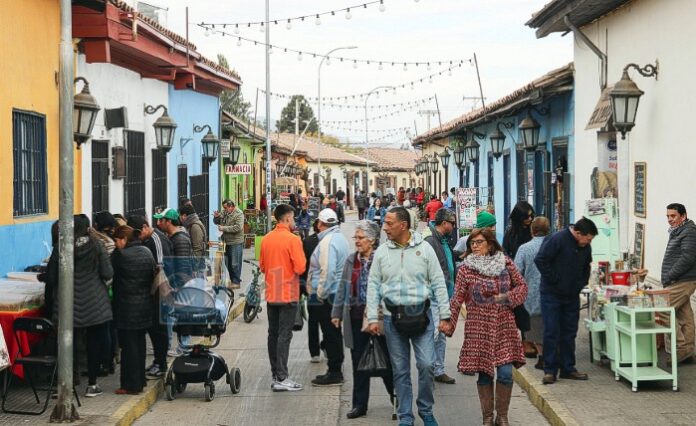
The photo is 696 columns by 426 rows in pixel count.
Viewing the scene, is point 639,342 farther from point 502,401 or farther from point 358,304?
point 358,304

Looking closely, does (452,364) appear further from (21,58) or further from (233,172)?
(233,172)

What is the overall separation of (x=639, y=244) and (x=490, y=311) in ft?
21.8

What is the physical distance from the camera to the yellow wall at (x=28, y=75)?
1215cm

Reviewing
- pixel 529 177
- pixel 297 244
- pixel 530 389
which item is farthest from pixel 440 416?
pixel 529 177

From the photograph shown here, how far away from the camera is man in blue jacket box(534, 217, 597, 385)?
34.8ft

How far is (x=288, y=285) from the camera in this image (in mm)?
10945

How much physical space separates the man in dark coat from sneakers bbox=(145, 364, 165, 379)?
5.25m

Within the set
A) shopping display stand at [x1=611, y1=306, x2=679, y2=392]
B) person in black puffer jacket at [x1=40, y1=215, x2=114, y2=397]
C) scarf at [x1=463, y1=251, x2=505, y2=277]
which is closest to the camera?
A: scarf at [x1=463, y1=251, x2=505, y2=277]

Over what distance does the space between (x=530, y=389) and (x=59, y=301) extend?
4.51 metres

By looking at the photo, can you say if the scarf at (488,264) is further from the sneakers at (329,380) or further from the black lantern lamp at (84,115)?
the black lantern lamp at (84,115)

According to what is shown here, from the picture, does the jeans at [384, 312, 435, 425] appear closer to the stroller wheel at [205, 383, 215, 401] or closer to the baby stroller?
the baby stroller

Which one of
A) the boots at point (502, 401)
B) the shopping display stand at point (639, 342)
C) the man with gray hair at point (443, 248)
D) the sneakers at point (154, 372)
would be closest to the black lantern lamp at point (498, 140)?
the man with gray hair at point (443, 248)

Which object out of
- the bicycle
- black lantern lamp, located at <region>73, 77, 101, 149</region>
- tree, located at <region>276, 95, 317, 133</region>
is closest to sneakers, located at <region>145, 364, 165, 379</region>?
black lantern lamp, located at <region>73, 77, 101, 149</region>

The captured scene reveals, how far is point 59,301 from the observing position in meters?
9.16
